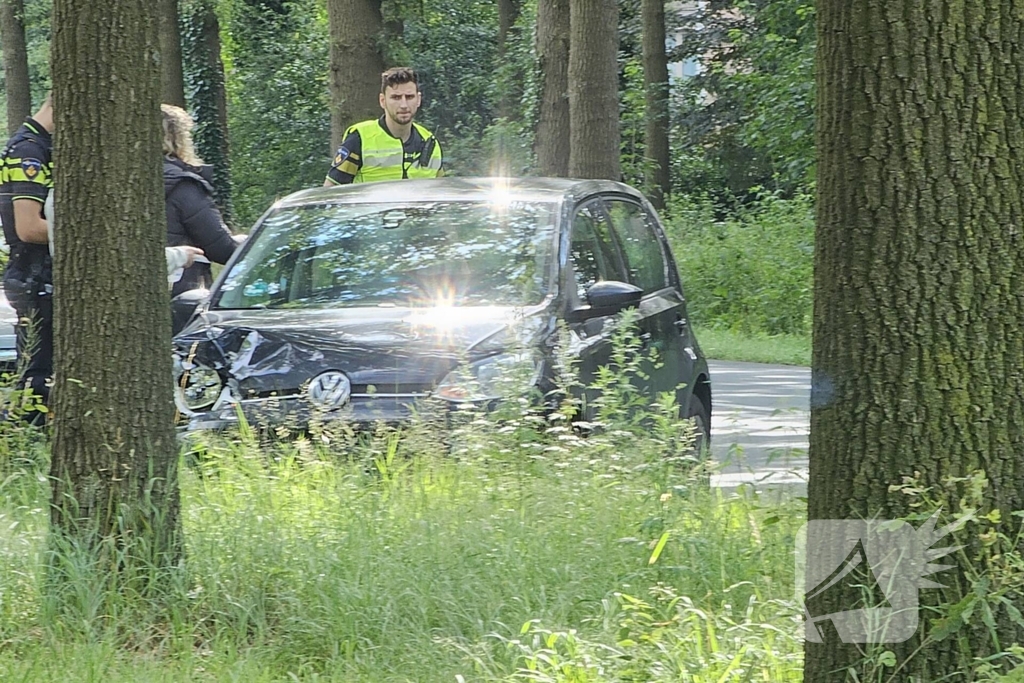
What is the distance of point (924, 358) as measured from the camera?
3.75 metres

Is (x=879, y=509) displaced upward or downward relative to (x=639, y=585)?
upward

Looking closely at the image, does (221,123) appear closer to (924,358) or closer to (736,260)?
(736,260)

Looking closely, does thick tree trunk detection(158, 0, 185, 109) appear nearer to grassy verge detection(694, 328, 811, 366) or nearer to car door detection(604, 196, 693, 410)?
grassy verge detection(694, 328, 811, 366)

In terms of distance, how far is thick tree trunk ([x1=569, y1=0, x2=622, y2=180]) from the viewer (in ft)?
51.6

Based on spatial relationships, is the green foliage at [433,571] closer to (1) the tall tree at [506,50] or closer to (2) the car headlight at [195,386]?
(2) the car headlight at [195,386]

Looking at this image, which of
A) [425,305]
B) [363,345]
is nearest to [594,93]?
[425,305]

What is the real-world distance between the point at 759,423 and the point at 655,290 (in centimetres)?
257

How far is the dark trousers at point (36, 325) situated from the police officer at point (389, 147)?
7.71 ft

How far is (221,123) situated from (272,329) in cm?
2643

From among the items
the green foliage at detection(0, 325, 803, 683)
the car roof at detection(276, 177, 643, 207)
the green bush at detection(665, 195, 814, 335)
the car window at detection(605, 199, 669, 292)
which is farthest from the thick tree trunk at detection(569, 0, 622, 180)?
the green foliage at detection(0, 325, 803, 683)

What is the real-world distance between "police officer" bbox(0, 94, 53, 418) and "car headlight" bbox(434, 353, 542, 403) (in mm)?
2217

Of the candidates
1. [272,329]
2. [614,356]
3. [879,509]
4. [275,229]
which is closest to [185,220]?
[275,229]

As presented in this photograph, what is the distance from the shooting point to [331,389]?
22.5 ft

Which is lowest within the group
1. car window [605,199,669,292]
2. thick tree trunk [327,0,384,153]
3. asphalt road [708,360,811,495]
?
asphalt road [708,360,811,495]
